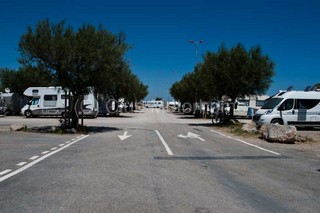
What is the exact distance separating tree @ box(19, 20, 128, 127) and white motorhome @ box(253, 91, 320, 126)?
10250 millimetres

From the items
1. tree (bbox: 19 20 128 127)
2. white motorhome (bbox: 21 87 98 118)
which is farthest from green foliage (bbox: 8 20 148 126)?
white motorhome (bbox: 21 87 98 118)

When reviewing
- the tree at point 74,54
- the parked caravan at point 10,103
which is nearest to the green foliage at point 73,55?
the tree at point 74,54

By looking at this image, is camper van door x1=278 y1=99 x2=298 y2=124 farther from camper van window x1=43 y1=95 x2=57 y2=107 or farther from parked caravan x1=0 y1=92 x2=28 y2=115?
parked caravan x1=0 y1=92 x2=28 y2=115

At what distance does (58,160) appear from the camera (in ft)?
37.3

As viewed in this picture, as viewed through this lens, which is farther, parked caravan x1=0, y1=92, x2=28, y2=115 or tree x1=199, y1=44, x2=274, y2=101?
parked caravan x1=0, y1=92, x2=28, y2=115

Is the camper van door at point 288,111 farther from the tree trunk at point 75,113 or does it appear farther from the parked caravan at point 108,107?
the parked caravan at point 108,107

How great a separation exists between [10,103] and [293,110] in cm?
3415

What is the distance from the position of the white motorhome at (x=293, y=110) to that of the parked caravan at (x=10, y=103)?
31.7 m

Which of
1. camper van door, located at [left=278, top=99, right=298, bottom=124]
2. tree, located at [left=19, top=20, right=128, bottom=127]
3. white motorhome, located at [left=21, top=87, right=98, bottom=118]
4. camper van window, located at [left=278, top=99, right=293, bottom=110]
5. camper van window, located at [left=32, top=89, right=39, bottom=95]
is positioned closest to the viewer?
tree, located at [left=19, top=20, right=128, bottom=127]

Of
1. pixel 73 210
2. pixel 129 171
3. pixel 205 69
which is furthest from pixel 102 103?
pixel 73 210

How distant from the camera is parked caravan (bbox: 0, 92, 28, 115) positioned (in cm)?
4691

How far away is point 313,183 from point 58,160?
677 centimetres

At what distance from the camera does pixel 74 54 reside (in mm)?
21297

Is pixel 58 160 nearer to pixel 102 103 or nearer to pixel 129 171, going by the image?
pixel 129 171
